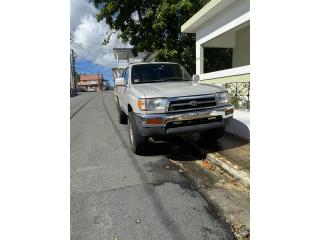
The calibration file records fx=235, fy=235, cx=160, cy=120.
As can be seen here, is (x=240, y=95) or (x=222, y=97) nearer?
(x=222, y=97)

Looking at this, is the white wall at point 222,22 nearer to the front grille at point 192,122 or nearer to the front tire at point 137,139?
the front grille at point 192,122

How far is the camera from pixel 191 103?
4.04 metres

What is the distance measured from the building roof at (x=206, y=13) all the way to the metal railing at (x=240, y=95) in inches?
90.5

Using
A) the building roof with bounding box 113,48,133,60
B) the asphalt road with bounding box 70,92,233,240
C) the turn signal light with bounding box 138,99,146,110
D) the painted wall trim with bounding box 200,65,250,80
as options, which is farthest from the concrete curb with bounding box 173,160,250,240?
the building roof with bounding box 113,48,133,60

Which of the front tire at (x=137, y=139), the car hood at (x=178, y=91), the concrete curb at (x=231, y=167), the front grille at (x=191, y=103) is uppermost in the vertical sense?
the car hood at (x=178, y=91)

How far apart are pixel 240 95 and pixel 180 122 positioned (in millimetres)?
2922

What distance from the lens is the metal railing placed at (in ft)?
19.5

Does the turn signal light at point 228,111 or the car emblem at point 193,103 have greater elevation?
the car emblem at point 193,103

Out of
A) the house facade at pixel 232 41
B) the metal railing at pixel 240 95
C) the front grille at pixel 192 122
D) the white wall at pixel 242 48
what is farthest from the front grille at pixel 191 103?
the white wall at pixel 242 48

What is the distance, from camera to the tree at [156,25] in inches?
500

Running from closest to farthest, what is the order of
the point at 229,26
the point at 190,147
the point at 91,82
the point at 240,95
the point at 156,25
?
the point at 190,147 < the point at 240,95 < the point at 229,26 < the point at 156,25 < the point at 91,82

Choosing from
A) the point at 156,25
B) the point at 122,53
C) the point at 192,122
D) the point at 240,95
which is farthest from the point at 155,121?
the point at 122,53

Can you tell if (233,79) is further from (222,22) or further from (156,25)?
(156,25)

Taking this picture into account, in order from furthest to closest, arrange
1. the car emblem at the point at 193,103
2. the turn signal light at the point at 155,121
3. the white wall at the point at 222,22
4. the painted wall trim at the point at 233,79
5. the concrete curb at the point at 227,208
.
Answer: the white wall at the point at 222,22 < the painted wall trim at the point at 233,79 < the car emblem at the point at 193,103 < the turn signal light at the point at 155,121 < the concrete curb at the point at 227,208
